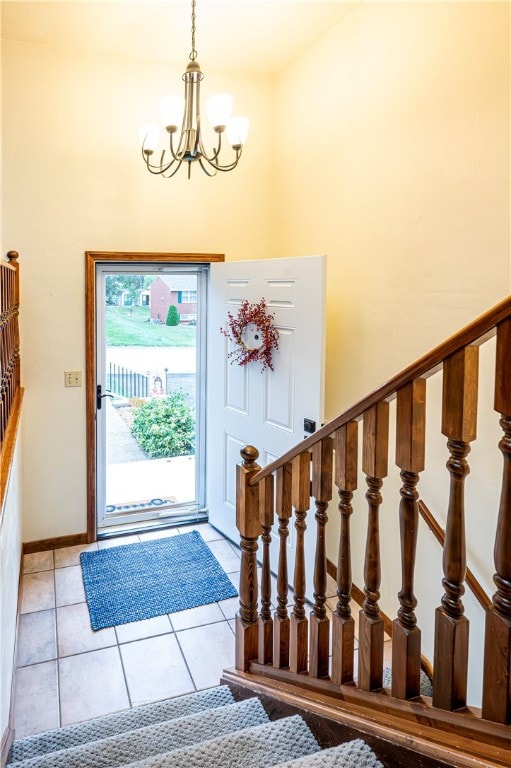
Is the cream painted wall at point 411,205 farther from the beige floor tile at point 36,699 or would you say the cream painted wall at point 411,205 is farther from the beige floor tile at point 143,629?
the beige floor tile at point 36,699

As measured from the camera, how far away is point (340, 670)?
1.55 m

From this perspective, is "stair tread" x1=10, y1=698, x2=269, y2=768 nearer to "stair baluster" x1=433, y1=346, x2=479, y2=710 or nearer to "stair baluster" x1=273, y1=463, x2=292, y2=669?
"stair baluster" x1=273, y1=463, x2=292, y2=669

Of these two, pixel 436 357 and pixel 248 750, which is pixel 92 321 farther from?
pixel 436 357

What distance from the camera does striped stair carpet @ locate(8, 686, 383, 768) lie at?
1440 mm

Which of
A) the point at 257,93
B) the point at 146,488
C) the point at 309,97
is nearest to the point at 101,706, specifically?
the point at 146,488

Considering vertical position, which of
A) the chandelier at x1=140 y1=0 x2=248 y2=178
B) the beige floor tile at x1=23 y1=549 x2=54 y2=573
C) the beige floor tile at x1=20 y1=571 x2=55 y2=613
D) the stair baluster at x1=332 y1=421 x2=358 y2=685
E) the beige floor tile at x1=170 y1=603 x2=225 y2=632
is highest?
the chandelier at x1=140 y1=0 x2=248 y2=178

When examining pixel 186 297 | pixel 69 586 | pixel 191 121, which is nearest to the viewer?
pixel 191 121

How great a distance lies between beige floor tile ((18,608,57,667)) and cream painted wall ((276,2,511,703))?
5.38 ft

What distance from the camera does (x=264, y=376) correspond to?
11.5ft

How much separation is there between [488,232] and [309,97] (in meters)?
1.87

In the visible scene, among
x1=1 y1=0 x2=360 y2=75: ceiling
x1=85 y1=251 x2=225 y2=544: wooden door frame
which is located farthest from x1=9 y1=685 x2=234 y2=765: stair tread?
x1=1 y1=0 x2=360 y2=75: ceiling

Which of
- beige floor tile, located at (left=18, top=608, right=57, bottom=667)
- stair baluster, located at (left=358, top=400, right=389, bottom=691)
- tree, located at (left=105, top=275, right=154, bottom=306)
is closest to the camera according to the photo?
stair baluster, located at (left=358, top=400, right=389, bottom=691)

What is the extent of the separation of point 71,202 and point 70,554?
2.27 metres

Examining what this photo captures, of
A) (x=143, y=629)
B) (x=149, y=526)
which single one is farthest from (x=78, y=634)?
(x=149, y=526)
